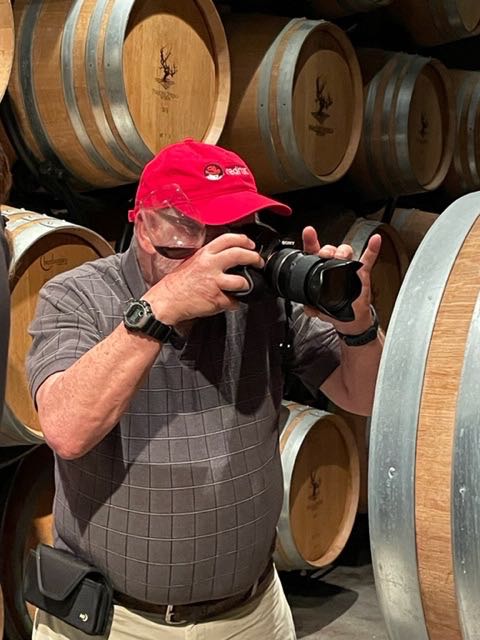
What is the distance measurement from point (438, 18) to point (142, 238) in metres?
2.45

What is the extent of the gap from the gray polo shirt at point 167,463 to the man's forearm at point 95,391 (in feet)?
0.25

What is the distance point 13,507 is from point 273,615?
1.00 metres

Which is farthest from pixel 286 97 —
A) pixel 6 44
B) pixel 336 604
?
pixel 336 604

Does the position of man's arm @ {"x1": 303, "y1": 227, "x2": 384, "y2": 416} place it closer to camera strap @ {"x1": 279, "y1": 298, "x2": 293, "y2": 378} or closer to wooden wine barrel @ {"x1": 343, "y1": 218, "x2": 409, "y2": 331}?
camera strap @ {"x1": 279, "y1": 298, "x2": 293, "y2": 378}

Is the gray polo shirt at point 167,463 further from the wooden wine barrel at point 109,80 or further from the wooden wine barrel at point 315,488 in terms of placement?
the wooden wine barrel at point 315,488

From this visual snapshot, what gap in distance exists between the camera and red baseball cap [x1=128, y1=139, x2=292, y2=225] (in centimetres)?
150

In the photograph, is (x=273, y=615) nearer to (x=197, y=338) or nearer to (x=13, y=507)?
(x=197, y=338)

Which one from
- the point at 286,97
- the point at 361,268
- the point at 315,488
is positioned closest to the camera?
the point at 361,268

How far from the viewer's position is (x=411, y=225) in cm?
372

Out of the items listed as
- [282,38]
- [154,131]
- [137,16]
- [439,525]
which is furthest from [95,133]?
[439,525]

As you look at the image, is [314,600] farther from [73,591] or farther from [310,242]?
[310,242]

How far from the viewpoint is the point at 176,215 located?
1.51 m

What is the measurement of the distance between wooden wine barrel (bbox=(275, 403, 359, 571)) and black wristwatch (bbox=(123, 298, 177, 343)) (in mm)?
1537

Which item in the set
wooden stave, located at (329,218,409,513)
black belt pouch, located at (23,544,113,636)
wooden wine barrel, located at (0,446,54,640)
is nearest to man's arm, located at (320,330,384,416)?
black belt pouch, located at (23,544,113,636)
